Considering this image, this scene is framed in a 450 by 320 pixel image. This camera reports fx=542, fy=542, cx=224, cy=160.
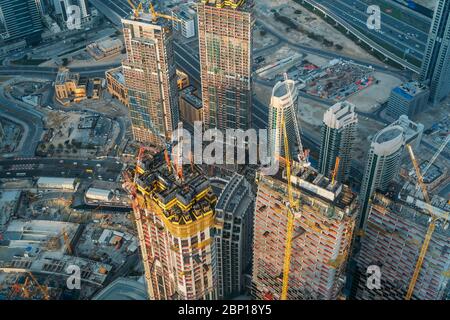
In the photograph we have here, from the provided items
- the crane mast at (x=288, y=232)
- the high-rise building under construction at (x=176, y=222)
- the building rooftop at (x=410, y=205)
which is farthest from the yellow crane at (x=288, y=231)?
the building rooftop at (x=410, y=205)

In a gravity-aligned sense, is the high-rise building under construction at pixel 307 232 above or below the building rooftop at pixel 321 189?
below

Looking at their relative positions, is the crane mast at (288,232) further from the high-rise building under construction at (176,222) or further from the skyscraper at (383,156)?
the skyscraper at (383,156)

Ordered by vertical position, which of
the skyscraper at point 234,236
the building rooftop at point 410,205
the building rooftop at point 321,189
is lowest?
the skyscraper at point 234,236

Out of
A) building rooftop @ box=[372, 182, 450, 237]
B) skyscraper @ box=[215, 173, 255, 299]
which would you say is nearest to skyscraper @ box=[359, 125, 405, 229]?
building rooftop @ box=[372, 182, 450, 237]

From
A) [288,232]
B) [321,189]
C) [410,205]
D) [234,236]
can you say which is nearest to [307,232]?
[288,232]

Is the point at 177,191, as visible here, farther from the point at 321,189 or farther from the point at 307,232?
the point at 307,232
